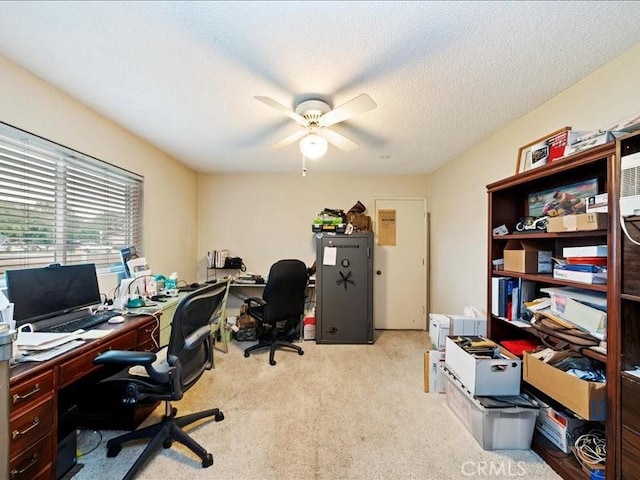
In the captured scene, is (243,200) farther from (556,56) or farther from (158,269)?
(556,56)

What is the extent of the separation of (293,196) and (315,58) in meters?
2.60

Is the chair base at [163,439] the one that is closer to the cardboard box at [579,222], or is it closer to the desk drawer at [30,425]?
the desk drawer at [30,425]

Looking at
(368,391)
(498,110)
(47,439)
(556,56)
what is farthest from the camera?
(368,391)

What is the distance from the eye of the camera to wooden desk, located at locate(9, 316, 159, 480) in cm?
112

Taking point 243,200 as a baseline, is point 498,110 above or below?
above

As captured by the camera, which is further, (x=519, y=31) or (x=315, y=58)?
(x=315, y=58)

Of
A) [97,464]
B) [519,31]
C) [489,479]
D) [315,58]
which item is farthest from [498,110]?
[97,464]

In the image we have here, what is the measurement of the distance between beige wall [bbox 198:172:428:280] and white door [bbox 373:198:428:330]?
35 cm

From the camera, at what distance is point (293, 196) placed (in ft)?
13.3

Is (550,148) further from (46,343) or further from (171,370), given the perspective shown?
(46,343)

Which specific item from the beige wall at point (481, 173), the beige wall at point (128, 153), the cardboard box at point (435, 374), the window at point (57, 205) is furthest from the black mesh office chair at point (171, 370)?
the beige wall at point (481, 173)

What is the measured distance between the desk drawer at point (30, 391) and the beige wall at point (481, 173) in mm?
3198

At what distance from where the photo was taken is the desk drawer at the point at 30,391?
111 centimetres

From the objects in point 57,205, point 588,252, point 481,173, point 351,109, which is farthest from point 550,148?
point 57,205
